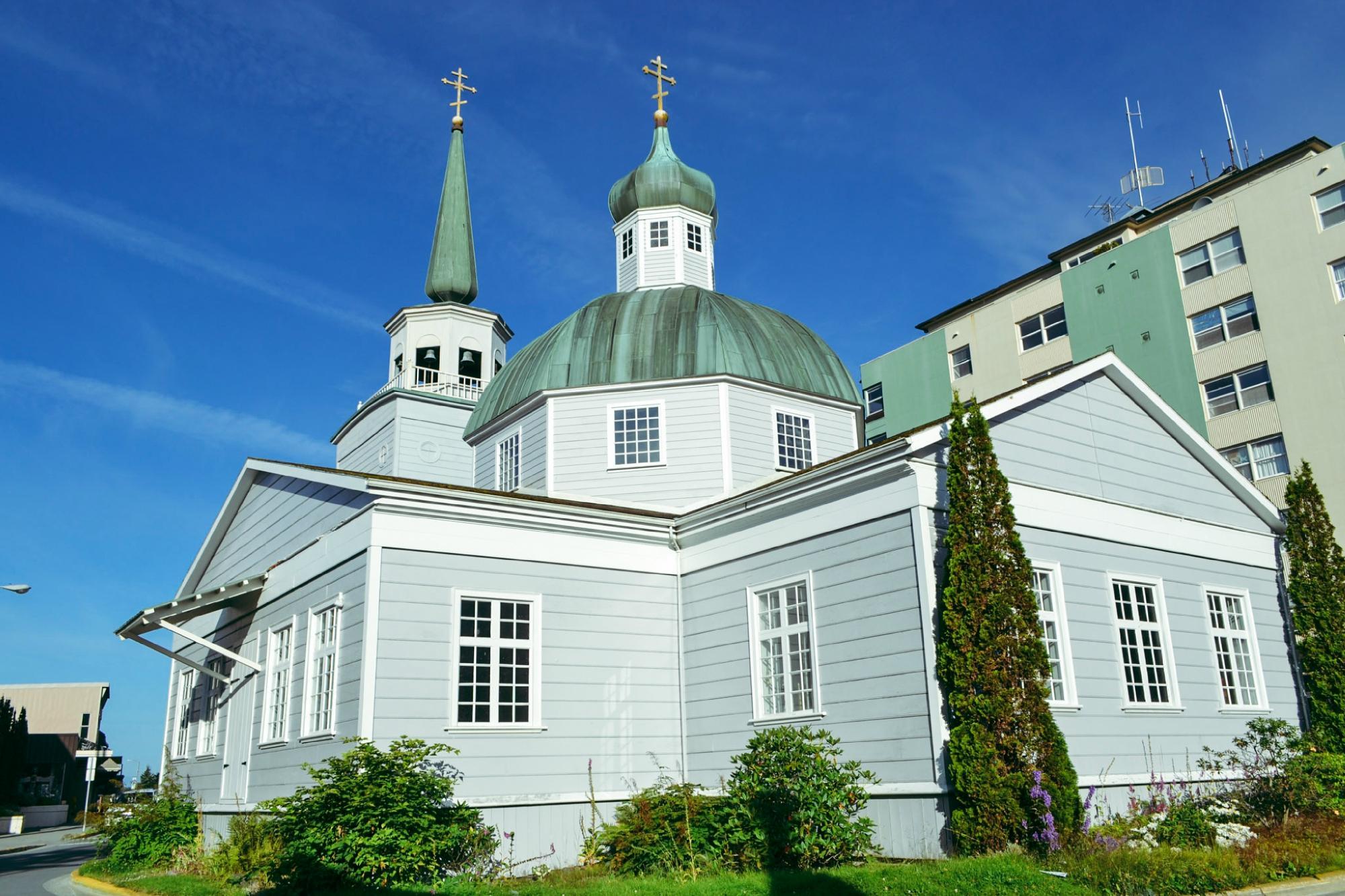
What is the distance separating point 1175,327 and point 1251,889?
30.4 m

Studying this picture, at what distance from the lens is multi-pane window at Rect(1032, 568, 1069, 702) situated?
14500 mm

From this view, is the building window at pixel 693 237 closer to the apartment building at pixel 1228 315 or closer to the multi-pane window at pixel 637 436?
the multi-pane window at pixel 637 436

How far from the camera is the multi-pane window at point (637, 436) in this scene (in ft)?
67.1

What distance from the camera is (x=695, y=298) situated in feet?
74.0

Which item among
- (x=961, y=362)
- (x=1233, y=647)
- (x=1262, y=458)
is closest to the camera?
(x=1233, y=647)

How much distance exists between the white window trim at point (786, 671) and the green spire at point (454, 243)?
2240 centimetres

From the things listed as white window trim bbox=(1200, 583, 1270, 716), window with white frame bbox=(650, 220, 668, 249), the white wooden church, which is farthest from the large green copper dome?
white window trim bbox=(1200, 583, 1270, 716)

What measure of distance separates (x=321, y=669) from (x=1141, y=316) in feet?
108

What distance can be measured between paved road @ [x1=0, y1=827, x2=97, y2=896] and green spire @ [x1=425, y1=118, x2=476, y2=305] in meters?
18.7

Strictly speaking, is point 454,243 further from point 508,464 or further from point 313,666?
point 313,666

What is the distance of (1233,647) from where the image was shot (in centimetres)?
1786

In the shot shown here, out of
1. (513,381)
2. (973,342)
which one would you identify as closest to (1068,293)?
(973,342)

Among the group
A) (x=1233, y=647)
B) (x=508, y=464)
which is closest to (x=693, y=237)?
(x=508, y=464)

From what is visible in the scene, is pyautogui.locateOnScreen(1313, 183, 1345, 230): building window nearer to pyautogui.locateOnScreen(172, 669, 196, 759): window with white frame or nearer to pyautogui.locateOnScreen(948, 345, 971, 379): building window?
pyautogui.locateOnScreen(948, 345, 971, 379): building window
